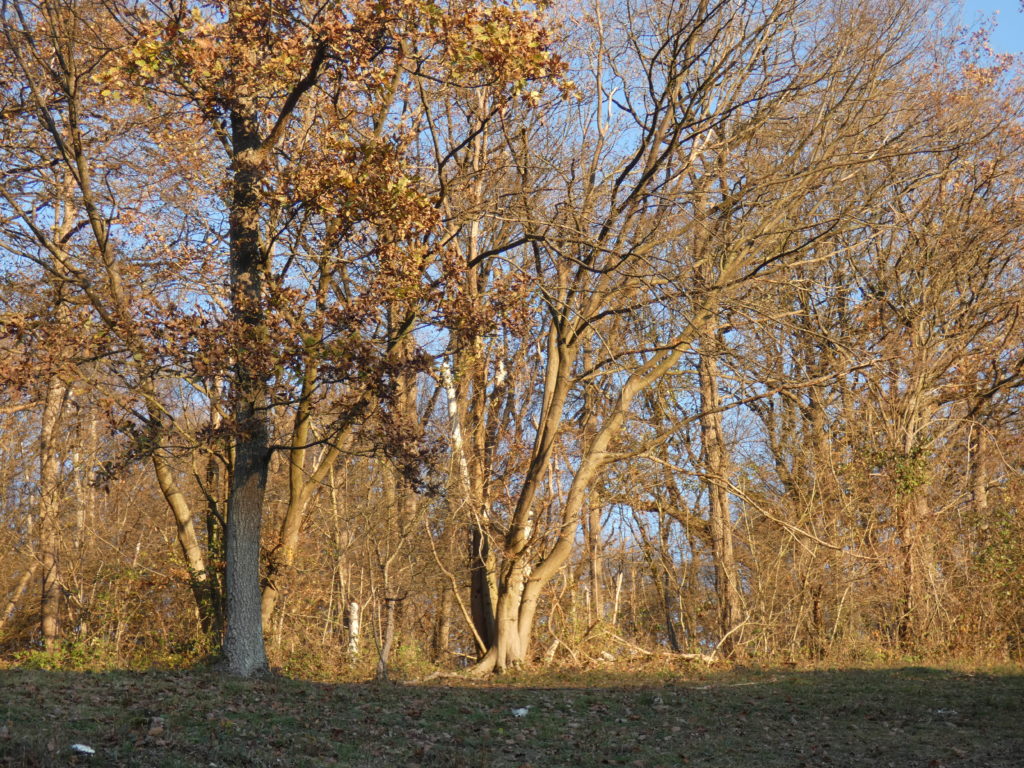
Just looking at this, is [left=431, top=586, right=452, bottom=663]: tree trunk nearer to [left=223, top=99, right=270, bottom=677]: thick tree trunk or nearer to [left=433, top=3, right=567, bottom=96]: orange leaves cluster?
[left=223, top=99, right=270, bottom=677]: thick tree trunk

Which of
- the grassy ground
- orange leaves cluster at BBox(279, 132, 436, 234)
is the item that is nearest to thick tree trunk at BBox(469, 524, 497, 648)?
the grassy ground

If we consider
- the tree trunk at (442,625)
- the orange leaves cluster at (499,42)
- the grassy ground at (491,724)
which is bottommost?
the grassy ground at (491,724)

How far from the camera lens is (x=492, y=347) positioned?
1487cm

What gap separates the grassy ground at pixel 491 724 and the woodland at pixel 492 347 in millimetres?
1978

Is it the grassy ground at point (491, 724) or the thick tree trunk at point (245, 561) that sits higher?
the thick tree trunk at point (245, 561)

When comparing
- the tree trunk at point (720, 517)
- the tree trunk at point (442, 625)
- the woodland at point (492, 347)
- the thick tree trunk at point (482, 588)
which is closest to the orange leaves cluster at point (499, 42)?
the woodland at point (492, 347)

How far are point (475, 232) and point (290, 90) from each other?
19.3ft

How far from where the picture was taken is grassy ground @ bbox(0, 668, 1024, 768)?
627cm

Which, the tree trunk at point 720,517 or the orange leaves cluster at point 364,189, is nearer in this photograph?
the orange leaves cluster at point 364,189

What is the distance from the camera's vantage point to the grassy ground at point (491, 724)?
6.27 meters

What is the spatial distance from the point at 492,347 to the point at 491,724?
7.64 metres

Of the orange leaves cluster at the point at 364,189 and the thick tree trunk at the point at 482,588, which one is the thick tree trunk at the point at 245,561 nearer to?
the orange leaves cluster at the point at 364,189

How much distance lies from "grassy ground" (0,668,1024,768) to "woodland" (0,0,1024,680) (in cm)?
198

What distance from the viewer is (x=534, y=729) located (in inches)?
317
